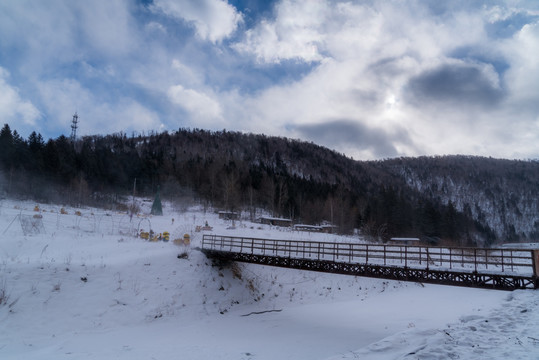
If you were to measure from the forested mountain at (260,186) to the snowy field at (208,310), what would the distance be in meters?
36.3

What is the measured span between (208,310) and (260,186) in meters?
73.4

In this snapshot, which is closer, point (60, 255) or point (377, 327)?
point (377, 327)

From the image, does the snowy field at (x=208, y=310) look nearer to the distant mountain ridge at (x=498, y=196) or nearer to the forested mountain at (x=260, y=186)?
the forested mountain at (x=260, y=186)

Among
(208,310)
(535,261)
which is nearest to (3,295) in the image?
(208,310)

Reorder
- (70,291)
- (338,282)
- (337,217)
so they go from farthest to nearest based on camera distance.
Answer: (337,217) < (338,282) < (70,291)

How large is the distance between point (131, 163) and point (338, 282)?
81.5m

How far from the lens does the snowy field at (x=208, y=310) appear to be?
10219mm

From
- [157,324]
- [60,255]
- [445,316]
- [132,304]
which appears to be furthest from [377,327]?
[60,255]

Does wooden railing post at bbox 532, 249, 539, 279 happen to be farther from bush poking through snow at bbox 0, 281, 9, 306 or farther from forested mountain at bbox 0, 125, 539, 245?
forested mountain at bbox 0, 125, 539, 245

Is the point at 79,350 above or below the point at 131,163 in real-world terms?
below

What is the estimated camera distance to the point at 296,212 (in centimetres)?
8600

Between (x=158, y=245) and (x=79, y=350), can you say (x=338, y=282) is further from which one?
(x=79, y=350)

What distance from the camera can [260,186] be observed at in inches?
3711

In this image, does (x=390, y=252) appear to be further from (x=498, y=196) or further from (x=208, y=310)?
(x=498, y=196)
